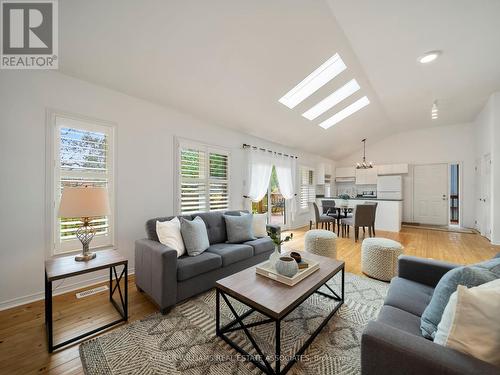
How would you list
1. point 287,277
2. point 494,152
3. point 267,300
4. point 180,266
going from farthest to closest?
point 494,152, point 180,266, point 287,277, point 267,300

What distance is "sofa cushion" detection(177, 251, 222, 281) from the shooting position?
81.4 inches

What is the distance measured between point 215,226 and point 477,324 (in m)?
2.59

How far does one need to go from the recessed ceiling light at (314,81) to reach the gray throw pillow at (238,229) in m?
2.25

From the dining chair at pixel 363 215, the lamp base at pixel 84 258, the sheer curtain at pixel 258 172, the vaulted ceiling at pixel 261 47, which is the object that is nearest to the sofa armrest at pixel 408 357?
the lamp base at pixel 84 258

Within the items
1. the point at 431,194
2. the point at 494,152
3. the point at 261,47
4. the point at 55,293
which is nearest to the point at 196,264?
the point at 55,293

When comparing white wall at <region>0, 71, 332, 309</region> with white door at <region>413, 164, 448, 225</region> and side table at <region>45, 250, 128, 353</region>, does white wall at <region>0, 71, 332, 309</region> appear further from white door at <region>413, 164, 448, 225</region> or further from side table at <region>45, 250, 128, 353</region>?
white door at <region>413, 164, 448, 225</region>

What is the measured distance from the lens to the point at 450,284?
3.52 ft

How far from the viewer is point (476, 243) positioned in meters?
4.46

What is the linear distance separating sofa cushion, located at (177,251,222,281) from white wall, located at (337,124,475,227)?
289 inches

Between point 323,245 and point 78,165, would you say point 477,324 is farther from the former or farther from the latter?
point 78,165

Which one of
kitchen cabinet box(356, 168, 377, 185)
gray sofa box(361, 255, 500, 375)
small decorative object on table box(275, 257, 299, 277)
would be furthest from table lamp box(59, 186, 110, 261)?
kitchen cabinet box(356, 168, 377, 185)

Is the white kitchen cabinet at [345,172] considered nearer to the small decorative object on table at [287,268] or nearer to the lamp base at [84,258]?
the small decorative object on table at [287,268]

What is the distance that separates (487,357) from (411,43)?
355 cm

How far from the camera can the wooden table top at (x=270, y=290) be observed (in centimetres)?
136
